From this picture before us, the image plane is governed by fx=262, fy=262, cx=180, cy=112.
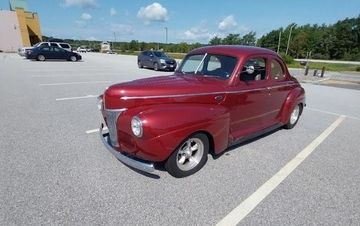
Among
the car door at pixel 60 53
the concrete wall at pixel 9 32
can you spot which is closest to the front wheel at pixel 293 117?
the car door at pixel 60 53

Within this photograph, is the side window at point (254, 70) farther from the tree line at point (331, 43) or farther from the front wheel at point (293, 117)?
the tree line at point (331, 43)

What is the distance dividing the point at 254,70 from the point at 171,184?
2.42 meters

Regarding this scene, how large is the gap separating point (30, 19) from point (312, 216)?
5633cm

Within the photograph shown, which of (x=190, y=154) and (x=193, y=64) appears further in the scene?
(x=193, y=64)

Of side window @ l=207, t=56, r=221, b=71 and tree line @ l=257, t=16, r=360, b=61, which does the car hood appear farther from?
tree line @ l=257, t=16, r=360, b=61

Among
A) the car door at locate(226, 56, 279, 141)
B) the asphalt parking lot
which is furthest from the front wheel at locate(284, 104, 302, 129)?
the car door at locate(226, 56, 279, 141)

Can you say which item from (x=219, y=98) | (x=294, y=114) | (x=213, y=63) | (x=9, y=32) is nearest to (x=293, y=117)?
(x=294, y=114)

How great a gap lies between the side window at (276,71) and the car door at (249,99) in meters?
0.24

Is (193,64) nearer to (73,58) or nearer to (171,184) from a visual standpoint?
(171,184)

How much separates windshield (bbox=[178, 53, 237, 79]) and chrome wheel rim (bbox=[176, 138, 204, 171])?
121cm

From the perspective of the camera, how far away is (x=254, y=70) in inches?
177

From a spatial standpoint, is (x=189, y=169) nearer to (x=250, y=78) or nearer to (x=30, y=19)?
(x=250, y=78)

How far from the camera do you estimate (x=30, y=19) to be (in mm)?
47812

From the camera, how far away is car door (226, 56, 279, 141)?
13.5ft
